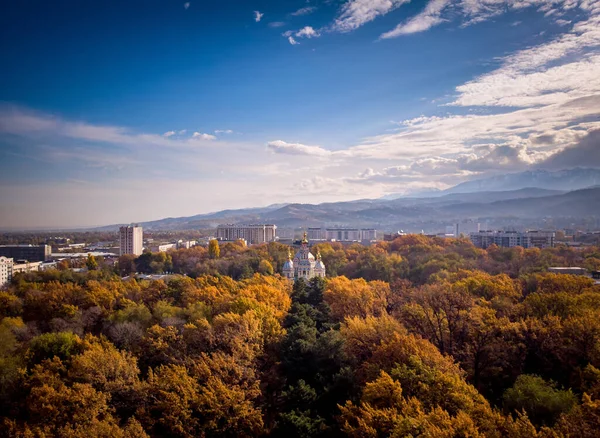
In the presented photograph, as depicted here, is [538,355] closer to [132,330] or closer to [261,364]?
[261,364]

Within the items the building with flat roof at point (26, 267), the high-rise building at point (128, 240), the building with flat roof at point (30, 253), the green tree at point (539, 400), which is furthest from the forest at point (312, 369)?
the high-rise building at point (128, 240)

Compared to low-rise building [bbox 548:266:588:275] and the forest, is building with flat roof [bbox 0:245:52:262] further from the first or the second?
low-rise building [bbox 548:266:588:275]

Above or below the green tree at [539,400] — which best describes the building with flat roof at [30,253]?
above

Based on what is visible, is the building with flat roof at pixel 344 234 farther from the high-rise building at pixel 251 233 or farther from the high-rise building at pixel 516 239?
the high-rise building at pixel 516 239

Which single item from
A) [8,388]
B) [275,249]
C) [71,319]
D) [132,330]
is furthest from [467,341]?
[275,249]

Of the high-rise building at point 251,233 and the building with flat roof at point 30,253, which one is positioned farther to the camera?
the high-rise building at point 251,233

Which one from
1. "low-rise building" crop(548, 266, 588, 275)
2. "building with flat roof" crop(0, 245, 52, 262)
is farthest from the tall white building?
"low-rise building" crop(548, 266, 588, 275)

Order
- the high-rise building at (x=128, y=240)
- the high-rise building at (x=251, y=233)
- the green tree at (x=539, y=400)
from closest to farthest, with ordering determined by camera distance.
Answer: the green tree at (x=539, y=400) → the high-rise building at (x=128, y=240) → the high-rise building at (x=251, y=233)

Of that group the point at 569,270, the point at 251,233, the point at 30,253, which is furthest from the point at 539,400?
the point at 251,233

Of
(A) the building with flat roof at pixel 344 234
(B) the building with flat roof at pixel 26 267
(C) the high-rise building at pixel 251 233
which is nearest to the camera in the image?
(B) the building with flat roof at pixel 26 267
